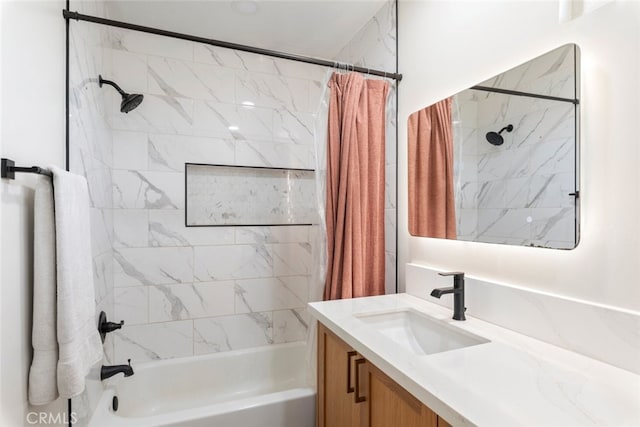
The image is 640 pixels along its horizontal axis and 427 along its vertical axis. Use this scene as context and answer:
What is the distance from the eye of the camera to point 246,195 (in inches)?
95.3

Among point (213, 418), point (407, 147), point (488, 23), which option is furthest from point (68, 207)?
point (488, 23)

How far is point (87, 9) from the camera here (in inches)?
62.1

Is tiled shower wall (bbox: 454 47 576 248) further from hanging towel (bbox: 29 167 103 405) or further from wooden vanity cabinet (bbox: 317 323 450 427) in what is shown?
hanging towel (bbox: 29 167 103 405)

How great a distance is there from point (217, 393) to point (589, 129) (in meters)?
2.44

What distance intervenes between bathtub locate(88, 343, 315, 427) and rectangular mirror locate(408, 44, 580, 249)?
1.14 m

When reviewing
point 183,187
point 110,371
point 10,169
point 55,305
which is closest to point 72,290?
point 55,305

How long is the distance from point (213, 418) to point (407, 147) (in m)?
1.65

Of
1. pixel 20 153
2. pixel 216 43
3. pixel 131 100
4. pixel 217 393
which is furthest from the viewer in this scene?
pixel 217 393

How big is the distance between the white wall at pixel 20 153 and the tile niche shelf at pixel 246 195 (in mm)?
1150

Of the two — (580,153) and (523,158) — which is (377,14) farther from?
(580,153)

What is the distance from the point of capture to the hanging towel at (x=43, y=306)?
0.94 meters

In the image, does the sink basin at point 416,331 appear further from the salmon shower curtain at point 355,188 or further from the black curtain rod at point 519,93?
the black curtain rod at point 519,93

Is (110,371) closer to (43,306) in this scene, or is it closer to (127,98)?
(43,306)

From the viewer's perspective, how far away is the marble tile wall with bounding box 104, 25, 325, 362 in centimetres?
211
